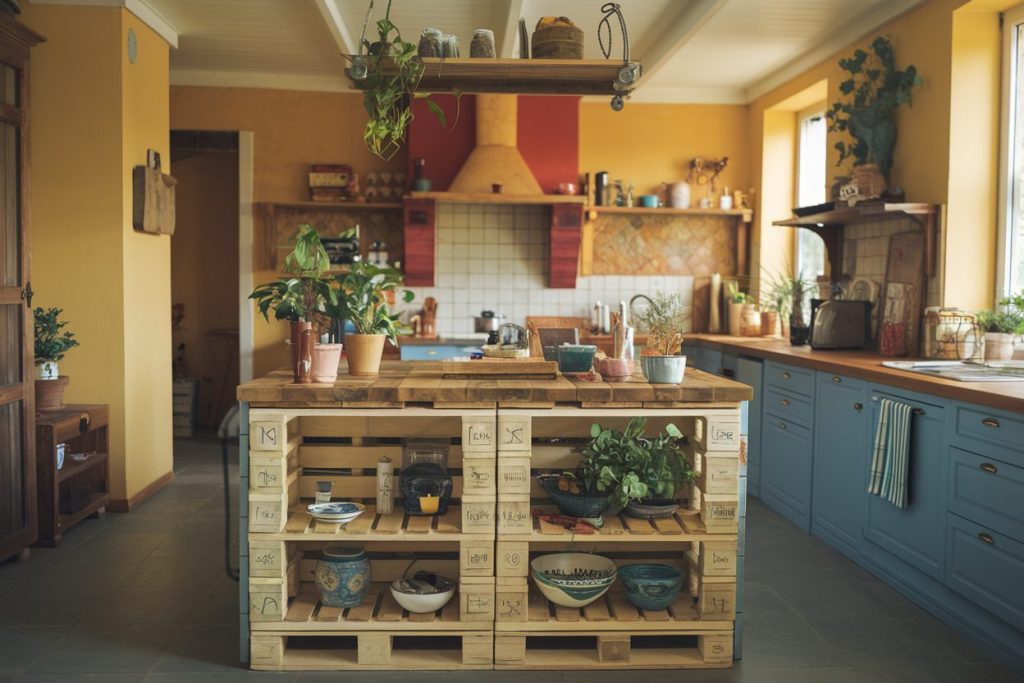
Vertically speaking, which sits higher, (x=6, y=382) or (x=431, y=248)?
(x=431, y=248)

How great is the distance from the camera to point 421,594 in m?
3.11

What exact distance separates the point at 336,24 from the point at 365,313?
2783 millimetres

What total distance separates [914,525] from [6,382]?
403 cm

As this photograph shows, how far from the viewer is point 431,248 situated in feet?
23.1

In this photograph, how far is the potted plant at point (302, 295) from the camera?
10.3 feet

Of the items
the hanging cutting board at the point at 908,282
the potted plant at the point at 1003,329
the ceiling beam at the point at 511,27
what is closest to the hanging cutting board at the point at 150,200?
the ceiling beam at the point at 511,27

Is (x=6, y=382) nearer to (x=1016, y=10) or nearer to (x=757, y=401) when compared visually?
(x=757, y=401)

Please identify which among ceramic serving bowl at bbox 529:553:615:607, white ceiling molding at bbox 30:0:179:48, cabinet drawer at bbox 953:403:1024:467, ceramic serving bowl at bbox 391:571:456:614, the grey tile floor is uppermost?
white ceiling molding at bbox 30:0:179:48

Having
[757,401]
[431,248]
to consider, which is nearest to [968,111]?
[757,401]

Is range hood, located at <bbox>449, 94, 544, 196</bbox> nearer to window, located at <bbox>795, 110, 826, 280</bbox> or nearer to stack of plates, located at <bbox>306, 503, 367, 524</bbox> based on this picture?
window, located at <bbox>795, 110, 826, 280</bbox>

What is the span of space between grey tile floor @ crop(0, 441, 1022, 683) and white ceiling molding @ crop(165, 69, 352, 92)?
3.75 m

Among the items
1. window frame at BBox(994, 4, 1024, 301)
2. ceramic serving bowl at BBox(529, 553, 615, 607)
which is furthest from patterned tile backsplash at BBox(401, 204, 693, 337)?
ceramic serving bowl at BBox(529, 553, 615, 607)

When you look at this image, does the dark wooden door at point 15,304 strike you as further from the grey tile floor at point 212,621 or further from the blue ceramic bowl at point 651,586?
the blue ceramic bowl at point 651,586

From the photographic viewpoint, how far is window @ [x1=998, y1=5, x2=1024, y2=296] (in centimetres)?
452
